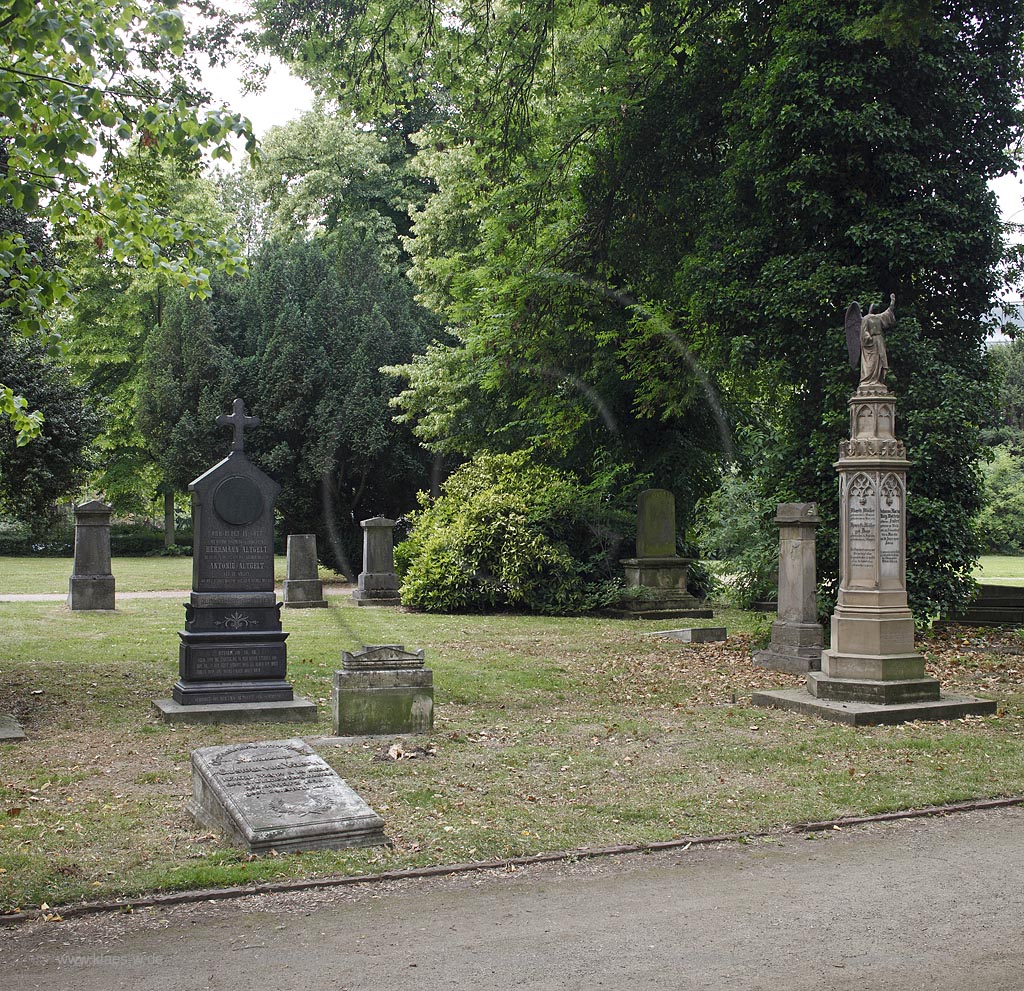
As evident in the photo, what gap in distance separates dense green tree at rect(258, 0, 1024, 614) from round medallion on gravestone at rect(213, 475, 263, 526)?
804cm

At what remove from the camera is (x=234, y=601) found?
35.0 feet

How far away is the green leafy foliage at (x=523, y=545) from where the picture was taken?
69.8ft

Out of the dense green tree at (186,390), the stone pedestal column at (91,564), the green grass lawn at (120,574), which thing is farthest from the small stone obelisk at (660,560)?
the dense green tree at (186,390)

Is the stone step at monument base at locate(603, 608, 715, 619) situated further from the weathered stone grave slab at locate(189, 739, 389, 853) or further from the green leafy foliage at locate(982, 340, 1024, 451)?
the green leafy foliage at locate(982, 340, 1024, 451)

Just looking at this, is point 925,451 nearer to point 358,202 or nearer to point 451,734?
point 451,734

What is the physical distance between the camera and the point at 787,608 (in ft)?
45.5

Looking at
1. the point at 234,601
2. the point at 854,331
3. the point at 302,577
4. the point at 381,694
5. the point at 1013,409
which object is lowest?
the point at 381,694

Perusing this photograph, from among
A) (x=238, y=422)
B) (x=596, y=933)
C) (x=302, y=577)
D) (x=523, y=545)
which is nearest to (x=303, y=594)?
(x=302, y=577)

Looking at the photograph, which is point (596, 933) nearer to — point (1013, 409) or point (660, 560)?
point (660, 560)

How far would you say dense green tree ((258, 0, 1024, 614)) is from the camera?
1473cm

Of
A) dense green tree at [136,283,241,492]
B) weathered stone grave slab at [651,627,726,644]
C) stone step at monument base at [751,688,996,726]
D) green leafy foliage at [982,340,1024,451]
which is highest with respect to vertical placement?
green leafy foliage at [982,340,1024,451]

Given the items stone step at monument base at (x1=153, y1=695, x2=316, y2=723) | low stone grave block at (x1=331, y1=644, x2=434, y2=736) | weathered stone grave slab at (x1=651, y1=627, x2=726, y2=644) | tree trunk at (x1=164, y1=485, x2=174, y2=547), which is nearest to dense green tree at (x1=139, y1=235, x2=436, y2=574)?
tree trunk at (x1=164, y1=485, x2=174, y2=547)

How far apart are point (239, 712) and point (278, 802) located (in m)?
4.16

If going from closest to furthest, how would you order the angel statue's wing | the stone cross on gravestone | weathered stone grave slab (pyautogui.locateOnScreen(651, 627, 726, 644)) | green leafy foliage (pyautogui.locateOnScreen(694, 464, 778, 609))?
the stone cross on gravestone
the angel statue's wing
weathered stone grave slab (pyautogui.locateOnScreen(651, 627, 726, 644))
green leafy foliage (pyautogui.locateOnScreen(694, 464, 778, 609))
